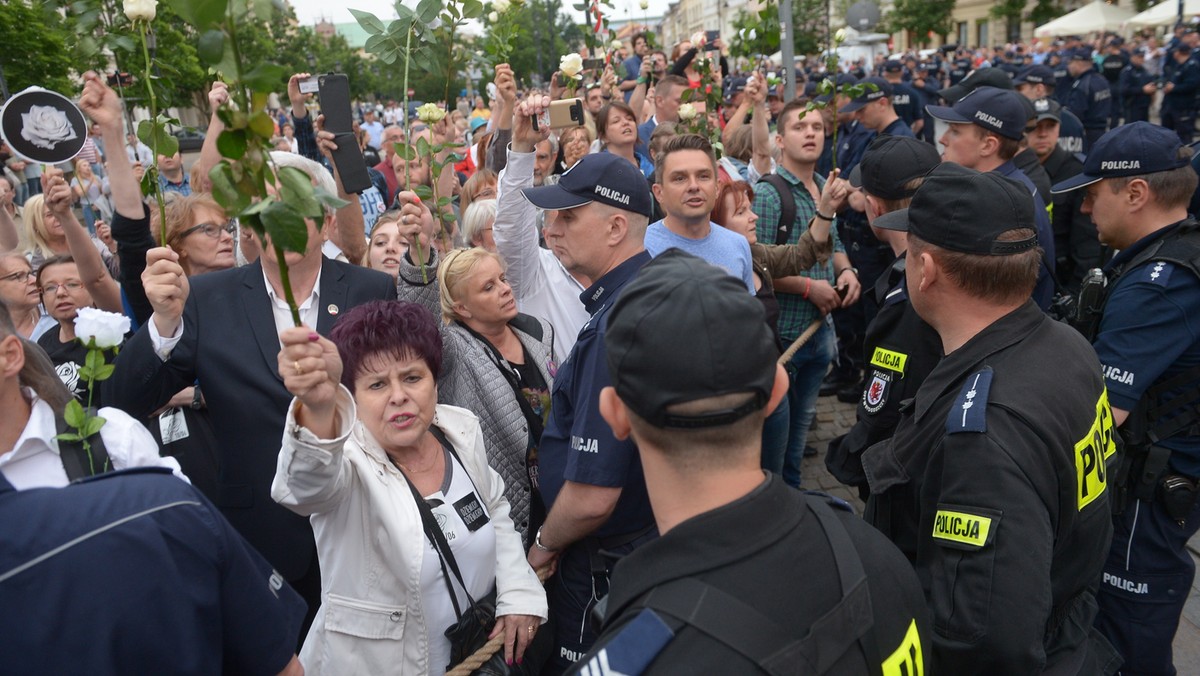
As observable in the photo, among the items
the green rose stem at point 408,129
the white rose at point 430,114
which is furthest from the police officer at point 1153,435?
the white rose at point 430,114

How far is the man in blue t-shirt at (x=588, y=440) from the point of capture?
241 cm

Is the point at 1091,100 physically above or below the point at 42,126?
below

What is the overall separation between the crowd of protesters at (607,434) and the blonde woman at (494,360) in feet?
0.05

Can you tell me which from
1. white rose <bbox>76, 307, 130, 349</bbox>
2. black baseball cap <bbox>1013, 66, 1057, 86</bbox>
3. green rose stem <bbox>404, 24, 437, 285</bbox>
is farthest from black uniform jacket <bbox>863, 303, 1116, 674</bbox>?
black baseball cap <bbox>1013, 66, 1057, 86</bbox>

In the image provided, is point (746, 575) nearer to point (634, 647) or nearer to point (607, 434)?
point (634, 647)

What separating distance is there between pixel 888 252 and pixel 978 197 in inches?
176

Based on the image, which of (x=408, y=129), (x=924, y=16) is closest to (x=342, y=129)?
(x=408, y=129)

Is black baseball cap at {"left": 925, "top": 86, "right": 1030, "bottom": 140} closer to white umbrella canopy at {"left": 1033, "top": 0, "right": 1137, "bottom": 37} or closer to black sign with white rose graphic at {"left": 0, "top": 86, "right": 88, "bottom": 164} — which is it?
black sign with white rose graphic at {"left": 0, "top": 86, "right": 88, "bottom": 164}

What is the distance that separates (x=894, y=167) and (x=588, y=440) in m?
2.46

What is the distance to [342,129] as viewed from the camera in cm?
335

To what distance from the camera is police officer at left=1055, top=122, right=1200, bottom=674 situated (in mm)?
2941

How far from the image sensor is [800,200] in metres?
5.44

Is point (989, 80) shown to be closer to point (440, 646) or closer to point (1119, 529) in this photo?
point (1119, 529)

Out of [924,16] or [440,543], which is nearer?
[440,543]
